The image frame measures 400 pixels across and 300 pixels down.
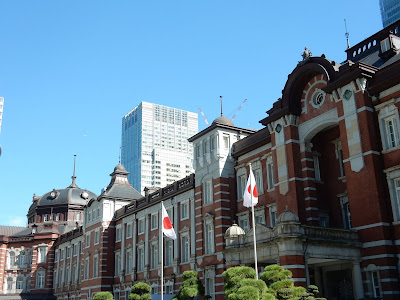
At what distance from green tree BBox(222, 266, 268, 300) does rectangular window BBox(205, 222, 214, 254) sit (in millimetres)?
14598

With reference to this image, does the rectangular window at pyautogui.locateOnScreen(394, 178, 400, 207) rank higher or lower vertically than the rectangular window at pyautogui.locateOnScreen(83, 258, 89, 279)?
higher

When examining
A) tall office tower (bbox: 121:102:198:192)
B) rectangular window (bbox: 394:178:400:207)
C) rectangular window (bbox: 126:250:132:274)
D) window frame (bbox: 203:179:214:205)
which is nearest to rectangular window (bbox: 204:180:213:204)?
window frame (bbox: 203:179:214:205)

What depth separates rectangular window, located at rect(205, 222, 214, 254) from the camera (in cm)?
3700

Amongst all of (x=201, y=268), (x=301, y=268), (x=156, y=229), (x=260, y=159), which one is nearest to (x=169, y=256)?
(x=156, y=229)

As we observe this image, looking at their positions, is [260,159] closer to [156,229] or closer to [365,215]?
[365,215]

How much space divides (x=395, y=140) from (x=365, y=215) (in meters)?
4.25

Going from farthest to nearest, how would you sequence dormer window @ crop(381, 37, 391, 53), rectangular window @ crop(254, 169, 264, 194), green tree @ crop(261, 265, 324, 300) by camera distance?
1. rectangular window @ crop(254, 169, 264, 194)
2. dormer window @ crop(381, 37, 391, 53)
3. green tree @ crop(261, 265, 324, 300)

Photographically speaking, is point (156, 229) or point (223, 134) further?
point (156, 229)

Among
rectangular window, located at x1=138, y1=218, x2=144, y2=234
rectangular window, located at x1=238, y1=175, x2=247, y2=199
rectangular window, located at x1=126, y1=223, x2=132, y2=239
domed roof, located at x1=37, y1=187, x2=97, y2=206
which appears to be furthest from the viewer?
domed roof, located at x1=37, y1=187, x2=97, y2=206

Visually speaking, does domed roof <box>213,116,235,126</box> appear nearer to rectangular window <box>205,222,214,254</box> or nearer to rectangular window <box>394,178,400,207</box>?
rectangular window <box>205,222,214,254</box>

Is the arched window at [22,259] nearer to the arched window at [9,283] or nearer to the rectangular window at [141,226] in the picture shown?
the arched window at [9,283]

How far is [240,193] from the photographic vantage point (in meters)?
36.7

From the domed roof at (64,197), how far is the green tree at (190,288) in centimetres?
4649

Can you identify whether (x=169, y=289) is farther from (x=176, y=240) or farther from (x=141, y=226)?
(x=141, y=226)
